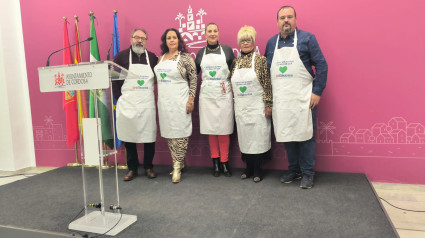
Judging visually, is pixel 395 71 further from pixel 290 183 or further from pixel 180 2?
pixel 180 2

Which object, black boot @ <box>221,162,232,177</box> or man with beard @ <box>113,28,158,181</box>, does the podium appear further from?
black boot @ <box>221,162,232,177</box>

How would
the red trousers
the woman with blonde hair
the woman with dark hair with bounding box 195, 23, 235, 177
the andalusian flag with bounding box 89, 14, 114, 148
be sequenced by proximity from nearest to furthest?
the andalusian flag with bounding box 89, 14, 114, 148
the woman with blonde hair
the woman with dark hair with bounding box 195, 23, 235, 177
the red trousers

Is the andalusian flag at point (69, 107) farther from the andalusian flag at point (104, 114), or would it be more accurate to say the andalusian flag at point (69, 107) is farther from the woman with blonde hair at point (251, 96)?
the woman with blonde hair at point (251, 96)

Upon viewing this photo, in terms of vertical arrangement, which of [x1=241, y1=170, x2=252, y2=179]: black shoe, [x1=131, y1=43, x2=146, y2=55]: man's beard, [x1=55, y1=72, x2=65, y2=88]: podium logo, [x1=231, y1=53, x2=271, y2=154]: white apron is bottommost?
[x1=241, y1=170, x2=252, y2=179]: black shoe

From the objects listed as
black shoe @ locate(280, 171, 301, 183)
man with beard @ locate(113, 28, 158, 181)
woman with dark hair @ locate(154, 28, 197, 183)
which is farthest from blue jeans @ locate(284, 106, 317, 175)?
man with beard @ locate(113, 28, 158, 181)

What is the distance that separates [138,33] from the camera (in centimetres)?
296

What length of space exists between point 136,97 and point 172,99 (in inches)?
13.4

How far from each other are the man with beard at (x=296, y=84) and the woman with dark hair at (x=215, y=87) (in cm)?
44

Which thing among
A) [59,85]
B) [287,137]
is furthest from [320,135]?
[59,85]

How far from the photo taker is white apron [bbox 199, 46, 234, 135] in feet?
9.48

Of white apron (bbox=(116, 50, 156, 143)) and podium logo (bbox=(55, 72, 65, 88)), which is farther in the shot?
white apron (bbox=(116, 50, 156, 143))

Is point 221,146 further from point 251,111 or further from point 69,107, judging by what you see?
point 69,107

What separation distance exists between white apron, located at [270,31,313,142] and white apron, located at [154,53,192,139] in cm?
87

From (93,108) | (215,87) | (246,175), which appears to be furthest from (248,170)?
(93,108)
